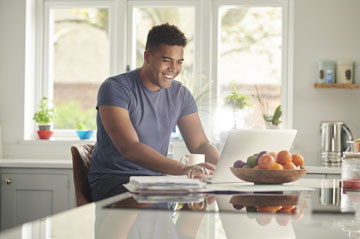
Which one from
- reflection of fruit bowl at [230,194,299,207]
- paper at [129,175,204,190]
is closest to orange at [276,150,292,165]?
reflection of fruit bowl at [230,194,299,207]

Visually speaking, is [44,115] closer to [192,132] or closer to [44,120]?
[44,120]

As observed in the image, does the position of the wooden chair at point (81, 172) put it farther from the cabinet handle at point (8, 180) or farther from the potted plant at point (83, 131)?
the potted plant at point (83, 131)

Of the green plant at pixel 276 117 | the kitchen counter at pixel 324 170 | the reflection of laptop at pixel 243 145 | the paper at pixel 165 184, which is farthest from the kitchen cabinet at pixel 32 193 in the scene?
the paper at pixel 165 184

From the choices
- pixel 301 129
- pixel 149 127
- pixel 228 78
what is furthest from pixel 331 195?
pixel 228 78

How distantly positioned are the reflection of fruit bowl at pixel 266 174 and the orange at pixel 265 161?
0.02 m

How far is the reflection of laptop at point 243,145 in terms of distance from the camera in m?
2.06

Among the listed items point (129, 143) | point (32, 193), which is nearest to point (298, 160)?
point (129, 143)

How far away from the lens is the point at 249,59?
16.5 ft

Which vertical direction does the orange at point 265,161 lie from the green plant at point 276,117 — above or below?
below

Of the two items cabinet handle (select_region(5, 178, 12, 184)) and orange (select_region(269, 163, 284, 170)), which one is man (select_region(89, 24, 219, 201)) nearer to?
orange (select_region(269, 163, 284, 170))

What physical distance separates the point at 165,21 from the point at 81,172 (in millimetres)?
2498

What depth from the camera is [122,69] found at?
15.7ft

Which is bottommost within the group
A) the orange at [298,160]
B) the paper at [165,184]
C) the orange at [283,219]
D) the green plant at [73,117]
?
the orange at [283,219]

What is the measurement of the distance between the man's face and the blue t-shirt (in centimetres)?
9
